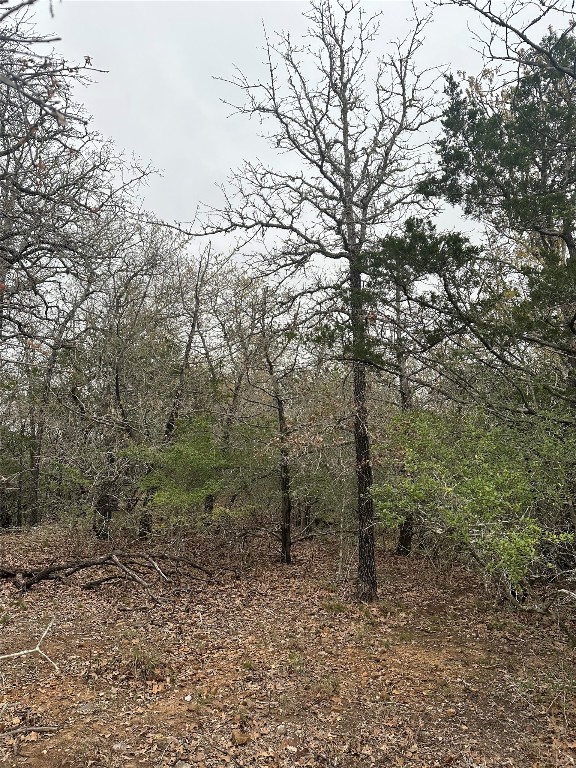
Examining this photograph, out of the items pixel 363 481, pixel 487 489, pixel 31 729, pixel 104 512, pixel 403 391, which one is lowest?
pixel 31 729

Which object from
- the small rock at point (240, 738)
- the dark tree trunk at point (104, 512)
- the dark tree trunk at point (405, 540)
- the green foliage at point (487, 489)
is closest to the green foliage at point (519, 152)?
the green foliage at point (487, 489)

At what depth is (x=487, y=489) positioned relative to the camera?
222 inches

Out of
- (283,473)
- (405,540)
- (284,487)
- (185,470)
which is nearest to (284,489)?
(284,487)

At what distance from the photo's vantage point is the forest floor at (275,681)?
5016 mm

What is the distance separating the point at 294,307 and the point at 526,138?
5033mm

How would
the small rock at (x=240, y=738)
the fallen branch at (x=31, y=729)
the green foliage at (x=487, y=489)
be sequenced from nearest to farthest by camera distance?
the fallen branch at (x=31, y=729) < the small rock at (x=240, y=738) < the green foliage at (x=487, y=489)

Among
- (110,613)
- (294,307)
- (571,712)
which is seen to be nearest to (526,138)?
(294,307)

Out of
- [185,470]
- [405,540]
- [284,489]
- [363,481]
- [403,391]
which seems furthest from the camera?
[405,540]

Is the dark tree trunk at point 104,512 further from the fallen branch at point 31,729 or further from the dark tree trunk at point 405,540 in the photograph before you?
the dark tree trunk at point 405,540

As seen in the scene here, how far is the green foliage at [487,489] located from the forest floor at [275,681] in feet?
4.65

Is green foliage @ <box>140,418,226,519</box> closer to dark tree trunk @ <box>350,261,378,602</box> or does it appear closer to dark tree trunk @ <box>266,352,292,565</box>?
dark tree trunk @ <box>266,352,292,565</box>

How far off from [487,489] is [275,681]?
352cm

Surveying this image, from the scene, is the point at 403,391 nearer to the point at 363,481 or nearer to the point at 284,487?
the point at 363,481

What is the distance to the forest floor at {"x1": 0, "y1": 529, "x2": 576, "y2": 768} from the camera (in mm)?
5016
